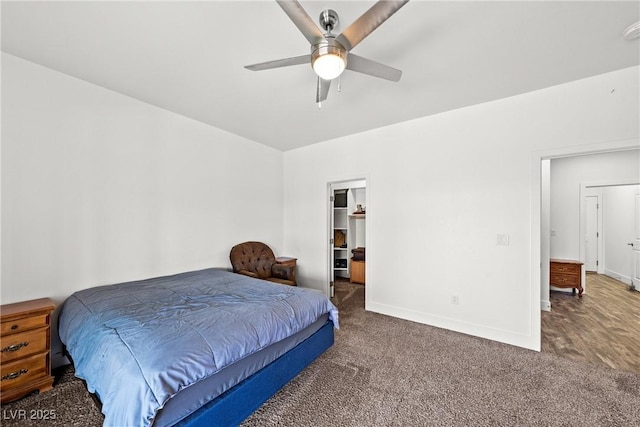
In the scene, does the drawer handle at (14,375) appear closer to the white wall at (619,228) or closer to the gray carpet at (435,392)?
the gray carpet at (435,392)

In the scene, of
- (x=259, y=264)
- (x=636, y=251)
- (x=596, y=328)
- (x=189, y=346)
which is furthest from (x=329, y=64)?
(x=636, y=251)

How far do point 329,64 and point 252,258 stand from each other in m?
3.16

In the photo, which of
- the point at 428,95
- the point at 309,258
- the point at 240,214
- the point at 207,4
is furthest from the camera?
the point at 309,258

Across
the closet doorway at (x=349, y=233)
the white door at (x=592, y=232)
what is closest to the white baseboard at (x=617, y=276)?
the white door at (x=592, y=232)

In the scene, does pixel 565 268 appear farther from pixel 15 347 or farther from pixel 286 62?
pixel 15 347

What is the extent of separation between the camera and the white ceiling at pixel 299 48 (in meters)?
1.61

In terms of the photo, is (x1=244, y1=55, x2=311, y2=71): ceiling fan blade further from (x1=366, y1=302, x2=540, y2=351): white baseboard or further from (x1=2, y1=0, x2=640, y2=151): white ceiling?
(x1=366, y1=302, x2=540, y2=351): white baseboard

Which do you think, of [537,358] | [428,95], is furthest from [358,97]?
[537,358]

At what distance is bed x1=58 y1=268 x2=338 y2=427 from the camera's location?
4.01 feet

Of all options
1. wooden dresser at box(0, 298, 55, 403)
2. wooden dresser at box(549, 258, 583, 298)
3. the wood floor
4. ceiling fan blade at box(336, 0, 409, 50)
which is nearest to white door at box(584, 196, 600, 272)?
the wood floor

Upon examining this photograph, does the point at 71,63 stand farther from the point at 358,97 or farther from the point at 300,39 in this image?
the point at 358,97

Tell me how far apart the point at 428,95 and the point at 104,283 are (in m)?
4.01

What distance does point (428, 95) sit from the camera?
272 cm

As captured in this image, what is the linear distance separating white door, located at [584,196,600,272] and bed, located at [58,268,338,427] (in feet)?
24.7
